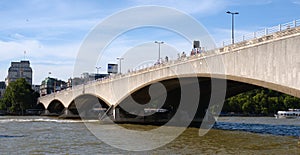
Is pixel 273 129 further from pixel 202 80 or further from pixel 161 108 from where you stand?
pixel 161 108

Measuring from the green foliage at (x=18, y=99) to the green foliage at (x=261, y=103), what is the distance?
5893 cm

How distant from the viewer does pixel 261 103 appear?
133m

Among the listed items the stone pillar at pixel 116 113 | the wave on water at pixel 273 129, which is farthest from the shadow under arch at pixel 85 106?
the wave on water at pixel 273 129

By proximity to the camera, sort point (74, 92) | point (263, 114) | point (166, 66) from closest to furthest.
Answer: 1. point (166, 66)
2. point (74, 92)
3. point (263, 114)

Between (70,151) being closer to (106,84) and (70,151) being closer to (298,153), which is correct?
(298,153)

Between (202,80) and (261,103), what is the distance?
81085 mm

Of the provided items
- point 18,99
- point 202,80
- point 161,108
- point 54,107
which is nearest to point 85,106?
point 54,107

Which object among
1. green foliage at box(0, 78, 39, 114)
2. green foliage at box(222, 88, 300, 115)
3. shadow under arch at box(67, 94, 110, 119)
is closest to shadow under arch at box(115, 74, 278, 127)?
shadow under arch at box(67, 94, 110, 119)

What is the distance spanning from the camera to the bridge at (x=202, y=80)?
103ft

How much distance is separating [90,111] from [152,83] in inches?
2240

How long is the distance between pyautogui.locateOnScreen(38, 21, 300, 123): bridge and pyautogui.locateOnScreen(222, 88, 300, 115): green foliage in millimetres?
49191

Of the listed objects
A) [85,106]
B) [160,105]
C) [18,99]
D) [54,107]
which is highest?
[18,99]

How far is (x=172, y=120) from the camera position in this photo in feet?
236

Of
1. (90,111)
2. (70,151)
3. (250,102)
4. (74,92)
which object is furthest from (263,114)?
(70,151)
